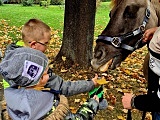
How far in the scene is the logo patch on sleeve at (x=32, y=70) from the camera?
2010mm

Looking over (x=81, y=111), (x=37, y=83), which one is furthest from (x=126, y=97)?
(x=37, y=83)

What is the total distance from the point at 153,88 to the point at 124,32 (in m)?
1.00

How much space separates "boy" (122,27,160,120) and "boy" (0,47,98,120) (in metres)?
0.32

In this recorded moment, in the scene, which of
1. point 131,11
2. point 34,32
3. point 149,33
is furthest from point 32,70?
point 131,11

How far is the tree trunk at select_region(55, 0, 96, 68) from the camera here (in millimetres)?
5605

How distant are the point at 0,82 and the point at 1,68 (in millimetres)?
2876

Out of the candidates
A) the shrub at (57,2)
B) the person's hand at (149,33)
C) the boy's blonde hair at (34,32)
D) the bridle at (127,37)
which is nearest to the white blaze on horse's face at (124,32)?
the bridle at (127,37)

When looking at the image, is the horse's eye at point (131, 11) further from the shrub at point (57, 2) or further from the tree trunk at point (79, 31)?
the shrub at point (57, 2)

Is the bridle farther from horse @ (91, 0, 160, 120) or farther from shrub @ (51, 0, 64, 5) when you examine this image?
shrub @ (51, 0, 64, 5)

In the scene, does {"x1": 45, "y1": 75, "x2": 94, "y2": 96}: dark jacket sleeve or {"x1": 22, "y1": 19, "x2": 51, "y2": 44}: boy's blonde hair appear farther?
{"x1": 45, "y1": 75, "x2": 94, "y2": 96}: dark jacket sleeve

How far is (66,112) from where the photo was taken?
90.6 inches

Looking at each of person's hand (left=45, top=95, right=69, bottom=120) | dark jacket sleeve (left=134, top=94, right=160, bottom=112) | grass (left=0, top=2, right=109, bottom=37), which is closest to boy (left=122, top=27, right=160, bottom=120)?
dark jacket sleeve (left=134, top=94, right=160, bottom=112)

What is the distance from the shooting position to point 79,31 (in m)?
5.71

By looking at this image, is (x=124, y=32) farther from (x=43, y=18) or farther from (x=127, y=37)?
(x=43, y=18)
